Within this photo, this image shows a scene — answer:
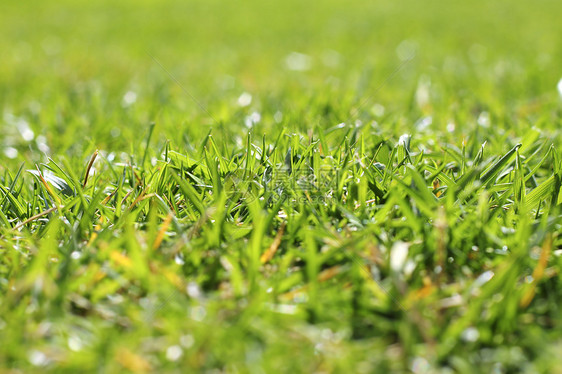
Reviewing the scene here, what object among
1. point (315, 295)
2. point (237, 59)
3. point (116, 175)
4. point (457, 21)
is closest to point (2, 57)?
point (237, 59)

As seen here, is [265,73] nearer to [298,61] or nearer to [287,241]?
[298,61]

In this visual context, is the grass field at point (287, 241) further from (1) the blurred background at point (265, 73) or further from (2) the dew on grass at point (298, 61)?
(2) the dew on grass at point (298, 61)

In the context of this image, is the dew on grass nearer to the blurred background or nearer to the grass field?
the blurred background

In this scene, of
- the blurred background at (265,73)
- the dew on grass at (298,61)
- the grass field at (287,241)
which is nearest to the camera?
the grass field at (287,241)

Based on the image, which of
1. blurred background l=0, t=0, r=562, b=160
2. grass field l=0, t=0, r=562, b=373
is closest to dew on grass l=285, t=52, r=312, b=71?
blurred background l=0, t=0, r=562, b=160

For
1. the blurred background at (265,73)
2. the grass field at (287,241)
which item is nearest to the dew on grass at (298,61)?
the blurred background at (265,73)

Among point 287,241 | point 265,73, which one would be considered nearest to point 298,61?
point 265,73
